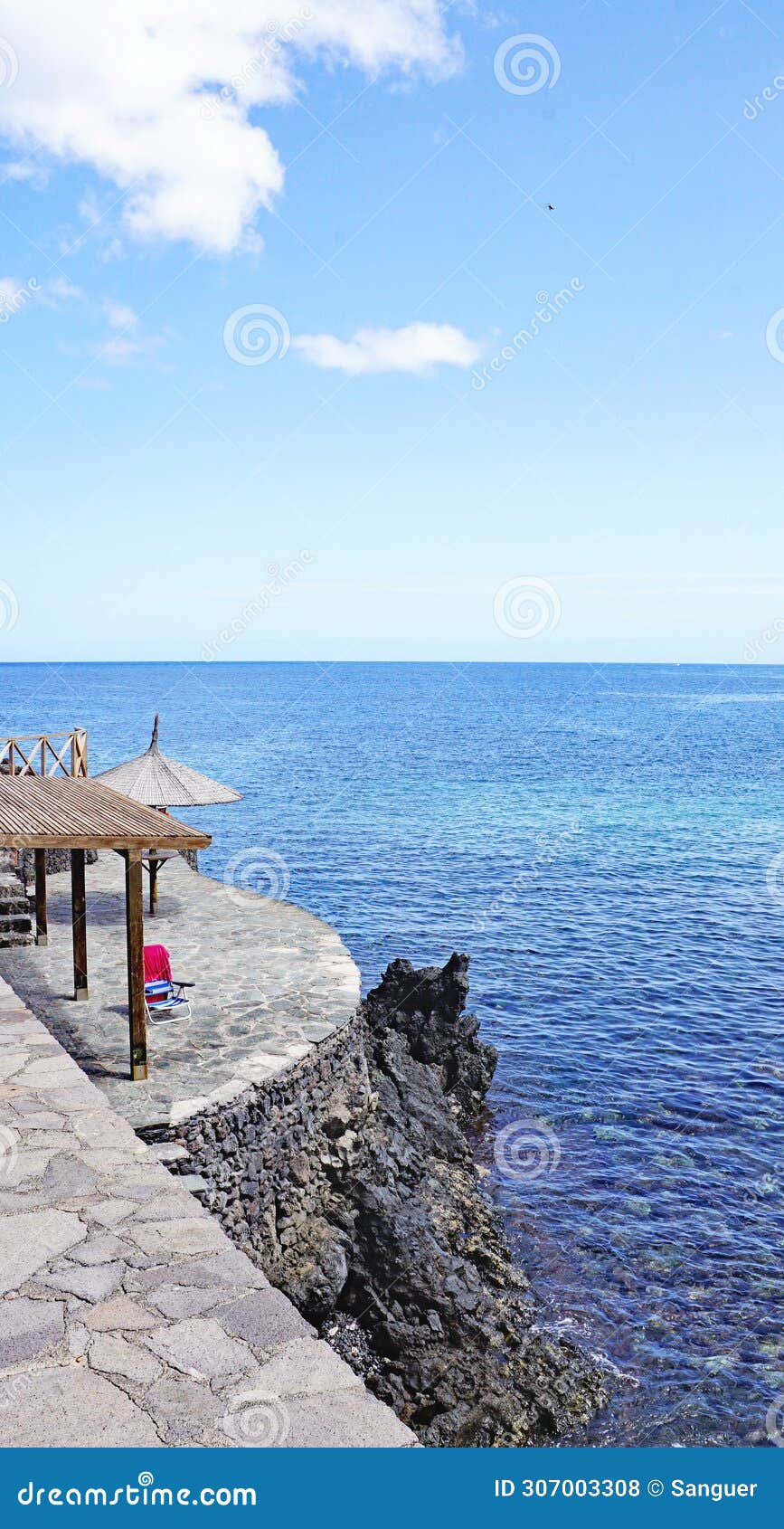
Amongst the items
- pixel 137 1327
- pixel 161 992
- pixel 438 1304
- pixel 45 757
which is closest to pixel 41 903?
pixel 161 992

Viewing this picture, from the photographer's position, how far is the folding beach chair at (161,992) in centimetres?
1234

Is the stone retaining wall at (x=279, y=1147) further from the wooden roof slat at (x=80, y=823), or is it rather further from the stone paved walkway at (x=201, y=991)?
the wooden roof slat at (x=80, y=823)

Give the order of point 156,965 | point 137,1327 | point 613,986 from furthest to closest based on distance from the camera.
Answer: point 613,986 < point 156,965 < point 137,1327

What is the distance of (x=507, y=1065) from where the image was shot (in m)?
19.0

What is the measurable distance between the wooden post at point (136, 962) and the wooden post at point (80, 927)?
2.47m

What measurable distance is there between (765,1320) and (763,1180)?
10.4 feet

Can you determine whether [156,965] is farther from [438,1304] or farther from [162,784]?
[438,1304]

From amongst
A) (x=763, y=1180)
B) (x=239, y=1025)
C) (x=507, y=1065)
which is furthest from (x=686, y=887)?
(x=239, y=1025)

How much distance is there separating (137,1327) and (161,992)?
7429 mm

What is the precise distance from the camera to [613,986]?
22703 millimetres

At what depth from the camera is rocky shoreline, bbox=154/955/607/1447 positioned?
10367mm

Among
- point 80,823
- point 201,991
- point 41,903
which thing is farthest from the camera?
point 41,903

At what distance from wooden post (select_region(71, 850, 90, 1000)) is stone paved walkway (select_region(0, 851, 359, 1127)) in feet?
0.69

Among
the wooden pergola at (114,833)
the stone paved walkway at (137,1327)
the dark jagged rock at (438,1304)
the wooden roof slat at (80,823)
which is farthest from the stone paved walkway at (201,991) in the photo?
the stone paved walkway at (137,1327)
